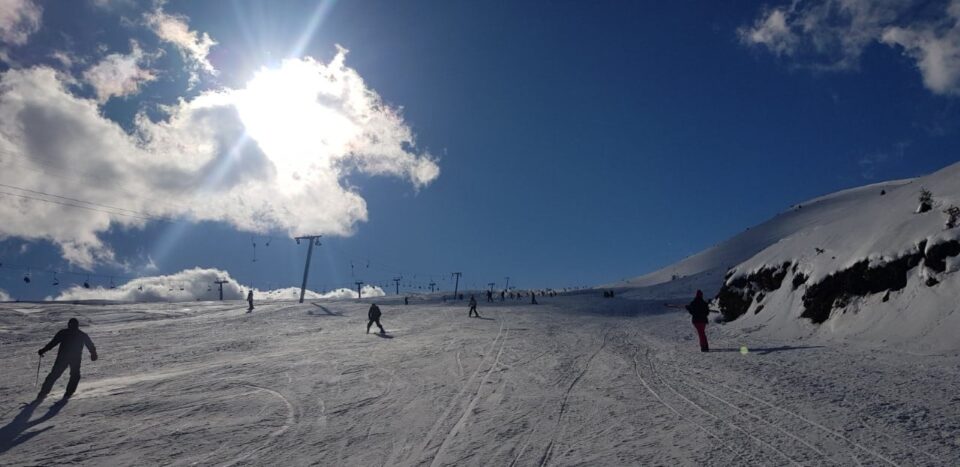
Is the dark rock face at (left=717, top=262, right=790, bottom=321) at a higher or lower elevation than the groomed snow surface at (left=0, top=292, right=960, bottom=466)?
higher

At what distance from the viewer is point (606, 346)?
16.7m

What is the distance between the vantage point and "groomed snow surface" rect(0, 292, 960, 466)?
19.1 ft

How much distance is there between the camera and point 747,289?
26.3 m

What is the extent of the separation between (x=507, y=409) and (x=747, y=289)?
2282 centimetres

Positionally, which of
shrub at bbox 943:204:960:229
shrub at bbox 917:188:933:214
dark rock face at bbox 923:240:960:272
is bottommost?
dark rock face at bbox 923:240:960:272

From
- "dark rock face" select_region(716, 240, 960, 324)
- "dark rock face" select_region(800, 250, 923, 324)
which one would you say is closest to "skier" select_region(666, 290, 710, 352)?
"dark rock face" select_region(716, 240, 960, 324)

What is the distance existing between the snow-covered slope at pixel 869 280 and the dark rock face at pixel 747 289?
59 mm

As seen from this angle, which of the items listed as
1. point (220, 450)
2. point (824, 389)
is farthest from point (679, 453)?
point (220, 450)

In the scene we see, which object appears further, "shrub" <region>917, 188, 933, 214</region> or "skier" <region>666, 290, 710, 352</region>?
"shrub" <region>917, 188, 933, 214</region>

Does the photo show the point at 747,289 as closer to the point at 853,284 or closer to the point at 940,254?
the point at 853,284

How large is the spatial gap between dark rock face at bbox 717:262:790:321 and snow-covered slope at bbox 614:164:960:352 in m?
0.06

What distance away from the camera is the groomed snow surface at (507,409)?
5.83 meters

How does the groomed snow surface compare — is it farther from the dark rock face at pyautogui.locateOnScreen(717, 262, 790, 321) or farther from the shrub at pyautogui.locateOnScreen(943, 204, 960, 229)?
the dark rock face at pyautogui.locateOnScreen(717, 262, 790, 321)

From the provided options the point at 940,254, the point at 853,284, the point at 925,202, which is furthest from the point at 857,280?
the point at 925,202
